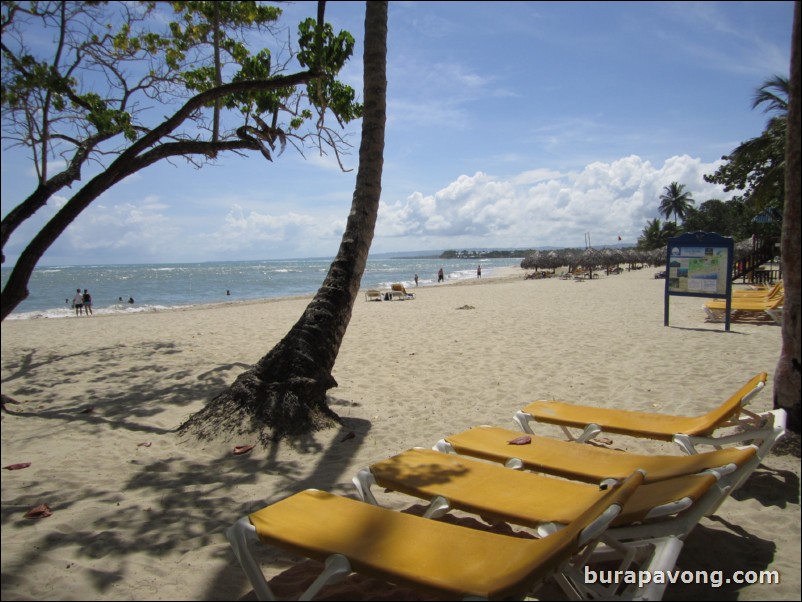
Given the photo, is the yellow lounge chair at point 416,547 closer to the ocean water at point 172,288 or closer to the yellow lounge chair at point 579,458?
the yellow lounge chair at point 579,458

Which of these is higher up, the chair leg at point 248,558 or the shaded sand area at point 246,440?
the chair leg at point 248,558

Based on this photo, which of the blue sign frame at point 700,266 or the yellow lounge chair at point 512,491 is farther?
the blue sign frame at point 700,266

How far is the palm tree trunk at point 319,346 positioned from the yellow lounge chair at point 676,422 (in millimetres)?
1844

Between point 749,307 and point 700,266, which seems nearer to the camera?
point 700,266

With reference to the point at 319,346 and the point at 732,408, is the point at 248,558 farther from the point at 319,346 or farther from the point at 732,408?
the point at 732,408

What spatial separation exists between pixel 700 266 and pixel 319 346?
826 centimetres

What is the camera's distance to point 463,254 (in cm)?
16638

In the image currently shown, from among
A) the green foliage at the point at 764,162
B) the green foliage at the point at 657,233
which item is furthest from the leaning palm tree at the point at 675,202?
the green foliage at the point at 764,162

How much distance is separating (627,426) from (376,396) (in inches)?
112

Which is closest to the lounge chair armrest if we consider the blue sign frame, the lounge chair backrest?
the lounge chair backrest

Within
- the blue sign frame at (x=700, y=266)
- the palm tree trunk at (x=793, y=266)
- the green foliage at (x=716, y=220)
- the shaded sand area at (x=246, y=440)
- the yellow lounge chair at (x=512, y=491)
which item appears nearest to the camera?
the yellow lounge chair at (x=512, y=491)

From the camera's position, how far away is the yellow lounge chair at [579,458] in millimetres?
2504

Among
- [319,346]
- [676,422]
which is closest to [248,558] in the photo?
[319,346]

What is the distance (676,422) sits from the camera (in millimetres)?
3490
